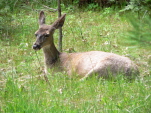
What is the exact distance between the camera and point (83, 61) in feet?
22.0

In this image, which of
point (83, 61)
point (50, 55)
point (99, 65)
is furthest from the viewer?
point (50, 55)

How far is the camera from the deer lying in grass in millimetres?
6141

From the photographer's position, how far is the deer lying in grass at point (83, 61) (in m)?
6.14

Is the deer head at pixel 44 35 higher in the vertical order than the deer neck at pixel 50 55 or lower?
higher

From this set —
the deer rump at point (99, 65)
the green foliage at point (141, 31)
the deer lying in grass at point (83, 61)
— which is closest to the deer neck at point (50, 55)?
the deer lying in grass at point (83, 61)

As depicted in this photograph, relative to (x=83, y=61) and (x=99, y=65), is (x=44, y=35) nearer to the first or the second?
(x=83, y=61)

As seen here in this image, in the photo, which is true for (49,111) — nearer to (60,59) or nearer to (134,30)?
(134,30)

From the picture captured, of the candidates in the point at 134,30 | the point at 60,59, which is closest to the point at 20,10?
the point at 60,59

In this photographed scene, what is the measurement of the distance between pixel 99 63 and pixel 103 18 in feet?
17.0

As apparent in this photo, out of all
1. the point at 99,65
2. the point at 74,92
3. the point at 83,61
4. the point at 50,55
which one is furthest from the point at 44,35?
the point at 74,92

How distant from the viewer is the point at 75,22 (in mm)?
10664

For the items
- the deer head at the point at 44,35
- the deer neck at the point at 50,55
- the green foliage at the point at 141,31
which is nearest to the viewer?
the green foliage at the point at 141,31

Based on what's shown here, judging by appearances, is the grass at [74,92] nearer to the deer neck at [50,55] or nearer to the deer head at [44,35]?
the deer neck at [50,55]

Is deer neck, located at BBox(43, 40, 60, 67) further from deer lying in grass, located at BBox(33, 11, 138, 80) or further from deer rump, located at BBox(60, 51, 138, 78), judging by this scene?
deer rump, located at BBox(60, 51, 138, 78)
